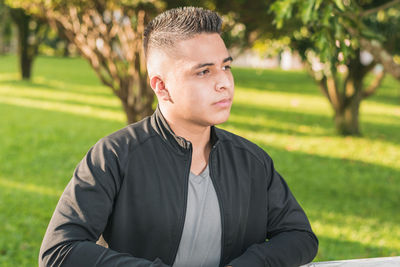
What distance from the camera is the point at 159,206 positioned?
5.69 ft

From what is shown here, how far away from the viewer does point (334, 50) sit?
4.09 metres

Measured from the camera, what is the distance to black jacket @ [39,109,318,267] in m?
1.63

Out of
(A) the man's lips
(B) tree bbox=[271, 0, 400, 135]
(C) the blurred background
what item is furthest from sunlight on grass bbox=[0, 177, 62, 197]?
(A) the man's lips

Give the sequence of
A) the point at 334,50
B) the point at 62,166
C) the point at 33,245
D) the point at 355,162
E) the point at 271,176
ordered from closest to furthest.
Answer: the point at 271,176 → the point at 334,50 → the point at 33,245 → the point at 62,166 → the point at 355,162

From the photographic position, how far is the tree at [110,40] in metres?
6.73

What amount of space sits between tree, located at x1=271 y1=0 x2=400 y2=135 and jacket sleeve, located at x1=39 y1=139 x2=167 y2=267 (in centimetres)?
226

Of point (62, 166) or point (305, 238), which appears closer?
point (305, 238)

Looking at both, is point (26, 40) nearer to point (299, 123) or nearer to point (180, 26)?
point (299, 123)

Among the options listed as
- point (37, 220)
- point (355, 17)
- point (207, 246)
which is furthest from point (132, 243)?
point (37, 220)

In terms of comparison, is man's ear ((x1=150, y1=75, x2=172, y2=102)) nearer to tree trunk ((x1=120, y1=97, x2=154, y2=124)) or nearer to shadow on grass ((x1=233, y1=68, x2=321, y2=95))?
tree trunk ((x1=120, y1=97, x2=154, y2=124))

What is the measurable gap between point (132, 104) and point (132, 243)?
5.28m

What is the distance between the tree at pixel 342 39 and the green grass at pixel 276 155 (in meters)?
→ 1.02

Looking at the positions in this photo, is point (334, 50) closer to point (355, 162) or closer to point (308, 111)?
point (355, 162)

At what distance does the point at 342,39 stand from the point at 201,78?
2439 mm
